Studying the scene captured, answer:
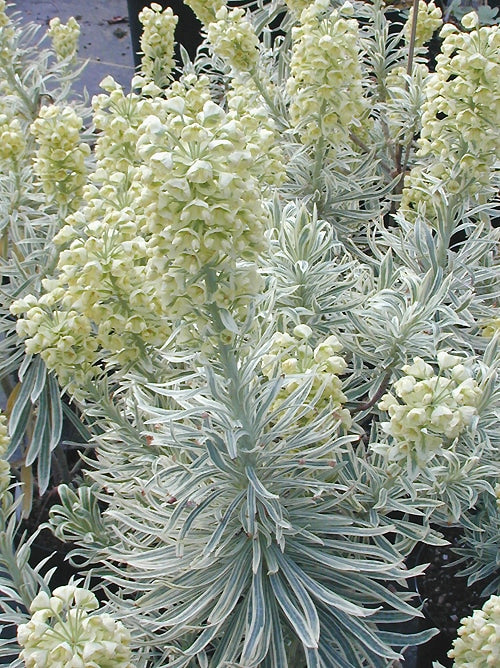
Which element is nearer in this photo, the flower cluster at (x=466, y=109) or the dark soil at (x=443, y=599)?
the flower cluster at (x=466, y=109)

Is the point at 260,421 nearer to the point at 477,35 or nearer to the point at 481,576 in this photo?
the point at 481,576

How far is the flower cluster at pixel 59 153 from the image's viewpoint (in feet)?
5.57

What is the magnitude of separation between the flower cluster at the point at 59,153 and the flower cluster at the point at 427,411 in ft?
3.30

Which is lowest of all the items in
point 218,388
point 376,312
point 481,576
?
point 481,576

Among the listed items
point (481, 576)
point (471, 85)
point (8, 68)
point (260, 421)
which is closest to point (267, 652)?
point (260, 421)

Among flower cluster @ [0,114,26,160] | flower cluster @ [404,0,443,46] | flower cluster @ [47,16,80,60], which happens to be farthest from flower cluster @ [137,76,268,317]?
flower cluster @ [47,16,80,60]

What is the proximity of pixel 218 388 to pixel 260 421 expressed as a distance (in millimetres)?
95

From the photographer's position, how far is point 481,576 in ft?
5.75

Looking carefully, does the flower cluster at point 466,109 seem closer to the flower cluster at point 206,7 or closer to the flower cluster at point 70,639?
the flower cluster at point 206,7

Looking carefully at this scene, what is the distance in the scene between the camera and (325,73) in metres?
1.79

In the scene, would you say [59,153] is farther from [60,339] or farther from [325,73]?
[325,73]

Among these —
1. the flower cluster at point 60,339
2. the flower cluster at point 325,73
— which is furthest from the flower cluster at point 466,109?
the flower cluster at point 60,339

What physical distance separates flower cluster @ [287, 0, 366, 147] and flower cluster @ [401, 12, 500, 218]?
0.76 feet

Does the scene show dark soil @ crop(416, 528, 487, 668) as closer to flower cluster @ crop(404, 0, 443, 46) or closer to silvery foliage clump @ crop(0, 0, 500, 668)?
silvery foliage clump @ crop(0, 0, 500, 668)
